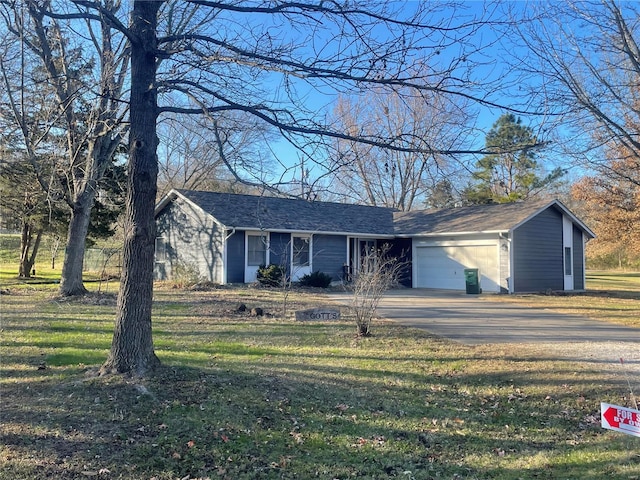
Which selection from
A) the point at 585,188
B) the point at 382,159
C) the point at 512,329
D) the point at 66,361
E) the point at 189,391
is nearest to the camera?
the point at 189,391

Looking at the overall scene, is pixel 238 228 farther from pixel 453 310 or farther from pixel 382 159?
pixel 382 159

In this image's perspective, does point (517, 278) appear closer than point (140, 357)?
No

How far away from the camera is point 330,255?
23.0m

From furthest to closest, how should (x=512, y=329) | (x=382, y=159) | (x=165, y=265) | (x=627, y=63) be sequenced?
(x=165, y=265), (x=627, y=63), (x=512, y=329), (x=382, y=159)

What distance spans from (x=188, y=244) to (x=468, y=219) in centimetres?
1320

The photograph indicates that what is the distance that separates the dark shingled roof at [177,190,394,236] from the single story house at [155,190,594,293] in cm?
5

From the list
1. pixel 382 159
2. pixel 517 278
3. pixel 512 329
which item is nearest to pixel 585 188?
pixel 517 278

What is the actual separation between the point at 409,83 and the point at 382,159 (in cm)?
118

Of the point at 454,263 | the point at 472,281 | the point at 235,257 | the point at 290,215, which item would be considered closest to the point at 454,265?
the point at 454,263

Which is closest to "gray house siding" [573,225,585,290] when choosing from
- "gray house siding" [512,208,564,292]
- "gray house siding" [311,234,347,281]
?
"gray house siding" [512,208,564,292]

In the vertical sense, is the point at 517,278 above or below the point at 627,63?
below

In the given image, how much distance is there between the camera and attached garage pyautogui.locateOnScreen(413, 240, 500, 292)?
821 inches

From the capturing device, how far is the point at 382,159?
20.5 ft

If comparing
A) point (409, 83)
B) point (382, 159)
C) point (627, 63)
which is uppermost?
point (627, 63)
